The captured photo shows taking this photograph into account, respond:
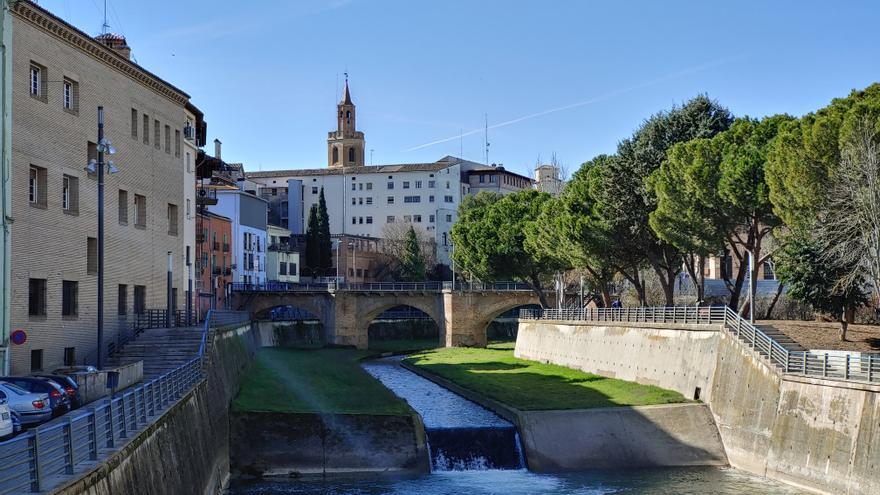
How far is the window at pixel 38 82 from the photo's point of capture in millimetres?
41375

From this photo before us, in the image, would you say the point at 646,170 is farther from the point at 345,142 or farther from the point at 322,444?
the point at 345,142

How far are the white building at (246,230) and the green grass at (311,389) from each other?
93.9ft

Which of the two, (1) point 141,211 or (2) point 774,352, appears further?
(1) point 141,211

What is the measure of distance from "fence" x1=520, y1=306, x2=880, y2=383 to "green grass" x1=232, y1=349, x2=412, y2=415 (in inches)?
579

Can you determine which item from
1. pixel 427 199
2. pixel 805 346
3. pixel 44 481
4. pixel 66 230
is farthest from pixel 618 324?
pixel 427 199

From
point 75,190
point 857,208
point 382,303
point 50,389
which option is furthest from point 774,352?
point 382,303

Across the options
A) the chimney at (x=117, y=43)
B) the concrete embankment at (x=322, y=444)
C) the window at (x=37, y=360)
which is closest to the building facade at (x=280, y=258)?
the chimney at (x=117, y=43)

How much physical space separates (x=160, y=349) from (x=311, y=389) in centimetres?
1201

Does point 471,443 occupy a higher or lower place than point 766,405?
lower

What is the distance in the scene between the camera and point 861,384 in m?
36.1

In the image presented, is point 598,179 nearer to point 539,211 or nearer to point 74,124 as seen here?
point 539,211

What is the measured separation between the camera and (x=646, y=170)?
220 ft

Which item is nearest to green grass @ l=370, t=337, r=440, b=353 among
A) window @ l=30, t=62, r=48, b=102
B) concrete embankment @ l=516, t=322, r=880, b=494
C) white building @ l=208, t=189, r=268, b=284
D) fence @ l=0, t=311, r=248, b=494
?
white building @ l=208, t=189, r=268, b=284

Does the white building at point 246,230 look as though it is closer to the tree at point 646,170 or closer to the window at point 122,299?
the tree at point 646,170
